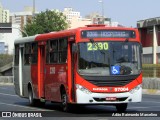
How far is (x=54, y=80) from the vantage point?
20.7m

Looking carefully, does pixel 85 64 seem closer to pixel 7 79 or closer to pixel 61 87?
pixel 61 87

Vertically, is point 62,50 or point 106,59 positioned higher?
point 62,50

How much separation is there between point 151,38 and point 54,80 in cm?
5062

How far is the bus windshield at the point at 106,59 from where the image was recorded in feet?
60.2

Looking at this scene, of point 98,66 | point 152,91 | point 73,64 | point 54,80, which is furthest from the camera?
point 152,91

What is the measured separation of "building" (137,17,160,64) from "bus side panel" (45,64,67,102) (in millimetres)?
44183

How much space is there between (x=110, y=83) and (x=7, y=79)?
153 feet

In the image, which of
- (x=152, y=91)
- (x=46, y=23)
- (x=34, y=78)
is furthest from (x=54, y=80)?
(x=46, y=23)

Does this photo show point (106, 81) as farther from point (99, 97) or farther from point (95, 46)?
point (95, 46)

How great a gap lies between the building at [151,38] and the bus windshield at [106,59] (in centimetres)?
4631

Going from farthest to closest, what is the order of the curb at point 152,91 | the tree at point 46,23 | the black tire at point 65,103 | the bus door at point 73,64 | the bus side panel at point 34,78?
the tree at point 46,23 → the curb at point 152,91 → the bus side panel at point 34,78 → the black tire at point 65,103 → the bus door at point 73,64

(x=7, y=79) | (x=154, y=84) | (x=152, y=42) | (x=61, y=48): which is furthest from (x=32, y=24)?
(x=61, y=48)

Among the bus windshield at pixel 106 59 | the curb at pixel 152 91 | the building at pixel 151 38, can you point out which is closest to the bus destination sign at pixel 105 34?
the bus windshield at pixel 106 59

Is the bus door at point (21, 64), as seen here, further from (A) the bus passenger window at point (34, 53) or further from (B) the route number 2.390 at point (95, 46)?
(B) the route number 2.390 at point (95, 46)
